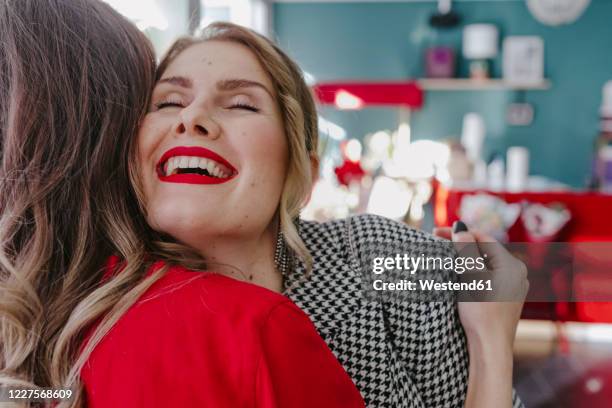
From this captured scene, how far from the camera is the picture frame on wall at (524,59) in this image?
568cm

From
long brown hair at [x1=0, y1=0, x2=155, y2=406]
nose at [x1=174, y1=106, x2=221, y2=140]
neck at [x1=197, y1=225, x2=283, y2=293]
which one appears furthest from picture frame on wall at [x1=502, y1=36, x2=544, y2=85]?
long brown hair at [x1=0, y1=0, x2=155, y2=406]

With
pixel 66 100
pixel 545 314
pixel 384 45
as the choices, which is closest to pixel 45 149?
pixel 66 100

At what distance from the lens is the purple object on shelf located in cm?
574

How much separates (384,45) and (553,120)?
1948 mm

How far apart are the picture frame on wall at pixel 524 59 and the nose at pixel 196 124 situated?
5.45m

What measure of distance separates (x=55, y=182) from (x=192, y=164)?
7.8 inches

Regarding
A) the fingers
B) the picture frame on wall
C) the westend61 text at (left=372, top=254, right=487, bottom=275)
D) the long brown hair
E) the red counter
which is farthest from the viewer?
the picture frame on wall

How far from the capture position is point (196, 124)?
2.83 ft

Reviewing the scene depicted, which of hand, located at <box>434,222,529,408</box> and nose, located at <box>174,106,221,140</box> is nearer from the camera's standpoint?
nose, located at <box>174,106,221,140</box>

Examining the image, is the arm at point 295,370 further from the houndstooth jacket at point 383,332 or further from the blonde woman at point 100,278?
the houndstooth jacket at point 383,332

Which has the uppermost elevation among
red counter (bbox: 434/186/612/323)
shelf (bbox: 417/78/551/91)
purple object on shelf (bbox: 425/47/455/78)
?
purple object on shelf (bbox: 425/47/455/78)

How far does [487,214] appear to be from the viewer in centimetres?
334

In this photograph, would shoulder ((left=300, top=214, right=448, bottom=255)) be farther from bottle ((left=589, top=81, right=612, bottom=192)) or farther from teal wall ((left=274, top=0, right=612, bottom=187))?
teal wall ((left=274, top=0, right=612, bottom=187))

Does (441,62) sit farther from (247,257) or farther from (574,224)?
(247,257)
